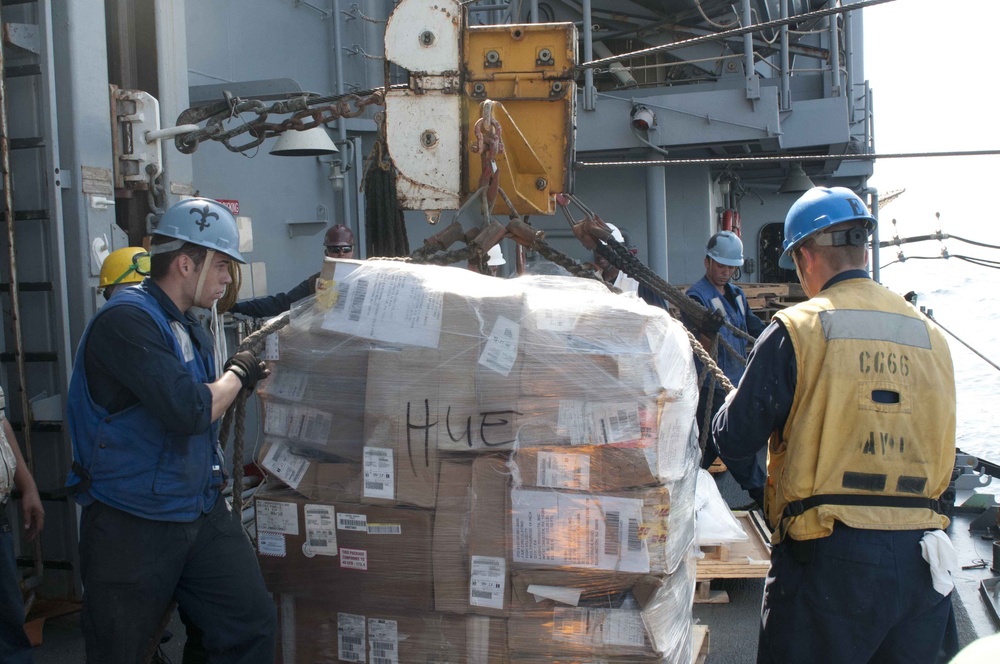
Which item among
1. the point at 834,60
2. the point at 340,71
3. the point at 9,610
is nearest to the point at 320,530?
the point at 9,610

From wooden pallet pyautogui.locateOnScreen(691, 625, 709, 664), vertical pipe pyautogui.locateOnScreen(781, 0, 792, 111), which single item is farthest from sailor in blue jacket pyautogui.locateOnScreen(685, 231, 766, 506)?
vertical pipe pyautogui.locateOnScreen(781, 0, 792, 111)

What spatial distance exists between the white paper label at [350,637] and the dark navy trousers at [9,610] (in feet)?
3.94

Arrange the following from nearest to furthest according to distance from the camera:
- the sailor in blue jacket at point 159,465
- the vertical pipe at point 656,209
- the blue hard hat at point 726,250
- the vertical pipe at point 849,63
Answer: the sailor in blue jacket at point 159,465 → the blue hard hat at point 726,250 → the vertical pipe at point 656,209 → the vertical pipe at point 849,63

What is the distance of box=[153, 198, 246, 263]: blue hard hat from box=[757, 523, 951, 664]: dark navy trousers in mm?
2003

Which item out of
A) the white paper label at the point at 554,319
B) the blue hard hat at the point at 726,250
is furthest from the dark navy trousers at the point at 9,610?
the blue hard hat at the point at 726,250

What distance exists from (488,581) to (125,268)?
215 centimetres

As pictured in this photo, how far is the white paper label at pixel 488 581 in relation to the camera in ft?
8.63

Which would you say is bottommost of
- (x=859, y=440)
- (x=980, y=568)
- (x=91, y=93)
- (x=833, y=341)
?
(x=980, y=568)

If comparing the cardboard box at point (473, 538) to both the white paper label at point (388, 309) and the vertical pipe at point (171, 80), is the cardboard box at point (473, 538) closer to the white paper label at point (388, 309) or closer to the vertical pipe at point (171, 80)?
the white paper label at point (388, 309)

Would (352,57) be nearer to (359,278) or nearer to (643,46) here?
(643,46)

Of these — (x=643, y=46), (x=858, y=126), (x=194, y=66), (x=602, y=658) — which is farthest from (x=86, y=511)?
(x=858, y=126)

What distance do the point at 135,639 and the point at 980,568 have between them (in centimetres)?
443

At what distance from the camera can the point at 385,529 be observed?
8.99 feet

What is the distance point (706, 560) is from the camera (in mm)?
4453
